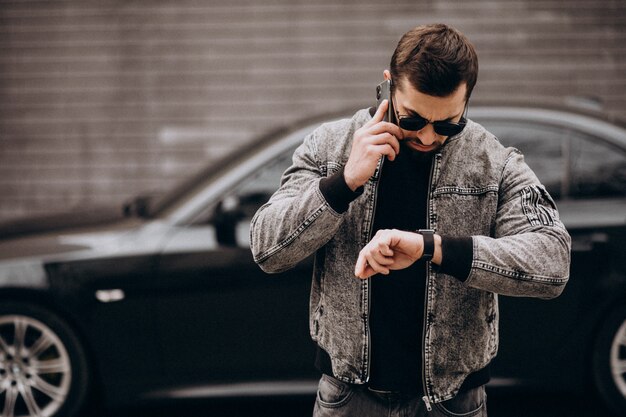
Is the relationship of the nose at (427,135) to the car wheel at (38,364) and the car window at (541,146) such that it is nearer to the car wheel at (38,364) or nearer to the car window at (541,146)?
the car window at (541,146)

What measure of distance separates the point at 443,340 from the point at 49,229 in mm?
2790

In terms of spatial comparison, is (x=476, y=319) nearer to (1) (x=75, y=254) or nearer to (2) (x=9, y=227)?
(1) (x=75, y=254)

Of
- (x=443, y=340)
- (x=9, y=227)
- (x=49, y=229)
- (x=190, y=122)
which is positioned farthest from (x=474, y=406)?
(x=190, y=122)

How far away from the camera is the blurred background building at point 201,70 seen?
6719 mm

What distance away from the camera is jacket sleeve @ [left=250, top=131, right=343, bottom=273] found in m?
1.56

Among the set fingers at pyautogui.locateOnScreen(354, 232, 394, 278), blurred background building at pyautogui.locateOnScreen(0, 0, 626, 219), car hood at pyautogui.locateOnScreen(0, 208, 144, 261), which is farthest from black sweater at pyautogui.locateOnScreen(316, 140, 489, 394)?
blurred background building at pyautogui.locateOnScreen(0, 0, 626, 219)

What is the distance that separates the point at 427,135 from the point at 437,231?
230 mm

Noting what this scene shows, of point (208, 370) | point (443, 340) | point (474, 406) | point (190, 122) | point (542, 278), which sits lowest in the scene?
point (208, 370)

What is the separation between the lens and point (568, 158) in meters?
3.67

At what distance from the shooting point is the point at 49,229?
390 centimetres

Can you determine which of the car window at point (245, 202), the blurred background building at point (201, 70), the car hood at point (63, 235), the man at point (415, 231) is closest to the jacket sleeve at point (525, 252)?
the man at point (415, 231)

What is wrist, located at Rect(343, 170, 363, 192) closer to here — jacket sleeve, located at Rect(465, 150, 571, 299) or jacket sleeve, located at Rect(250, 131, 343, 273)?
jacket sleeve, located at Rect(250, 131, 343, 273)

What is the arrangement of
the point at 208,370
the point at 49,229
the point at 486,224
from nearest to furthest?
the point at 486,224 → the point at 208,370 → the point at 49,229

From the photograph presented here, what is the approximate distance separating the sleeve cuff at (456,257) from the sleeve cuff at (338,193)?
0.21 metres
